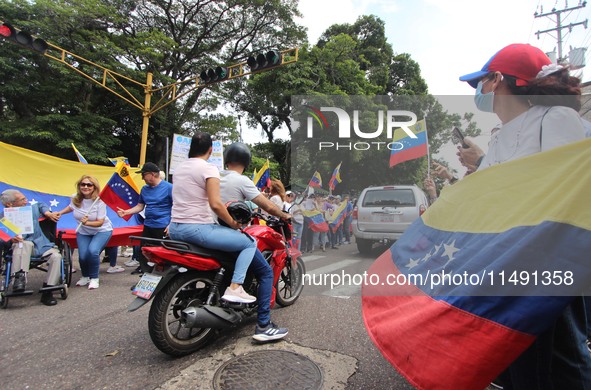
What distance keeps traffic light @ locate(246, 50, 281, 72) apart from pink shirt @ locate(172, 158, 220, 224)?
6.00 m

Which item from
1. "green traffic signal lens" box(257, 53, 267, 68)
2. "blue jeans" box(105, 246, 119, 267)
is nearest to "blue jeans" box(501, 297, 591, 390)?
"blue jeans" box(105, 246, 119, 267)

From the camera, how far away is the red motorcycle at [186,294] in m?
2.56

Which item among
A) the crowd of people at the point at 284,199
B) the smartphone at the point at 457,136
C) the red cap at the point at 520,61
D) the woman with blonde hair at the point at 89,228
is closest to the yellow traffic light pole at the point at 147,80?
the crowd of people at the point at 284,199

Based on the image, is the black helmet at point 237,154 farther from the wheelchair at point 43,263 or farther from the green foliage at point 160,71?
the green foliage at point 160,71

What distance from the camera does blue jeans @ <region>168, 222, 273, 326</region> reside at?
2.74 m

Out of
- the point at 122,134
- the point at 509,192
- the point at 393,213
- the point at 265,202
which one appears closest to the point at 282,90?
the point at 122,134

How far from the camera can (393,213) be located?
18.8 feet

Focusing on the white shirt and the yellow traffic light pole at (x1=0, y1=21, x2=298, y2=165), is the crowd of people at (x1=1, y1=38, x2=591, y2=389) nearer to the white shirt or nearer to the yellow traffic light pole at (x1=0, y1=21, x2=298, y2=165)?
the white shirt

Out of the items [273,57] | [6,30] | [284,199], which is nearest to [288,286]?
[284,199]

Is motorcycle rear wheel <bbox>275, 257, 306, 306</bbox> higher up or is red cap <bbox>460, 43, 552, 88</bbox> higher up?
red cap <bbox>460, 43, 552, 88</bbox>

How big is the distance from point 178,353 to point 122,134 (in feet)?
71.9

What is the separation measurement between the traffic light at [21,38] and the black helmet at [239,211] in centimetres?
792

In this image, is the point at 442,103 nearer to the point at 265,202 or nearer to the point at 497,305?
the point at 497,305

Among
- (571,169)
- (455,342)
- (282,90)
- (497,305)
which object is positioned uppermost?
(282,90)
